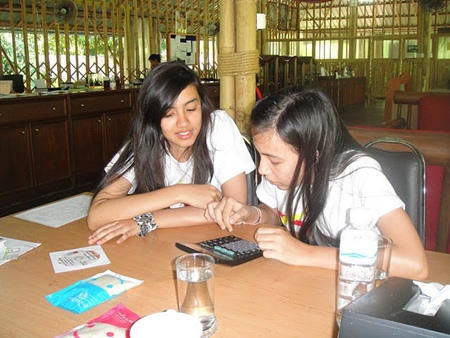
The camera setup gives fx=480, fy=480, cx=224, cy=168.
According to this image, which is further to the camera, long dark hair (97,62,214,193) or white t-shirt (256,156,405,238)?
long dark hair (97,62,214,193)

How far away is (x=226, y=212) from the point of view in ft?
4.53

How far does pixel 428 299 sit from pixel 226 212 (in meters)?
0.71

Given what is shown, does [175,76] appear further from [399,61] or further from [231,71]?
[399,61]

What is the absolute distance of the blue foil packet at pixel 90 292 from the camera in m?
0.98

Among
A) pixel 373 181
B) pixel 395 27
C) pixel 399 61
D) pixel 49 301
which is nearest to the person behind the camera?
pixel 49 301

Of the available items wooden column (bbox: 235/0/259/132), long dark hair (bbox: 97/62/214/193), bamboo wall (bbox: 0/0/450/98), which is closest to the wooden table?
long dark hair (bbox: 97/62/214/193)

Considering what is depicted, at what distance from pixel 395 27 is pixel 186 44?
9804 mm

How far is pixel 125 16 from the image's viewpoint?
7688 mm

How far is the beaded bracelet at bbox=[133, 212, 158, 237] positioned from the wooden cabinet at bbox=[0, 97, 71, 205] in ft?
9.82

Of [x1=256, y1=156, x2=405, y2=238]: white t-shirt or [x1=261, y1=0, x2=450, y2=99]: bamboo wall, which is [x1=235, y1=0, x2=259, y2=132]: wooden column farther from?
[x1=261, y1=0, x2=450, y2=99]: bamboo wall

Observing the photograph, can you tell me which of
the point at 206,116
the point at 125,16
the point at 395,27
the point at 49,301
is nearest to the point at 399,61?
the point at 395,27

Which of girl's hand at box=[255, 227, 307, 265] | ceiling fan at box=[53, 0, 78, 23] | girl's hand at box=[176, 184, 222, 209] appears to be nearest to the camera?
girl's hand at box=[255, 227, 307, 265]

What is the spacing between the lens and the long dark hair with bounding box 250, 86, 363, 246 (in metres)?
1.29

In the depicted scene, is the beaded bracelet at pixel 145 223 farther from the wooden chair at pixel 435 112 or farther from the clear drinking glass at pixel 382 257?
the wooden chair at pixel 435 112
